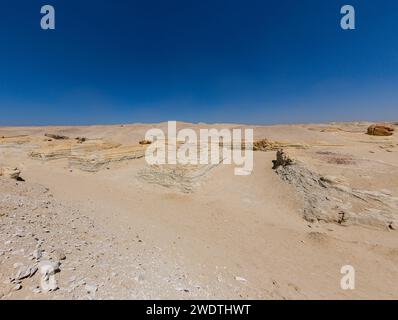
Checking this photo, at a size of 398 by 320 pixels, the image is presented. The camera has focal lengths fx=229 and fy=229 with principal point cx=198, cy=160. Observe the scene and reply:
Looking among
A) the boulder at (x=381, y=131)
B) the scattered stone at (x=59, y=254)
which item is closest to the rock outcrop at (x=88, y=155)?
the scattered stone at (x=59, y=254)

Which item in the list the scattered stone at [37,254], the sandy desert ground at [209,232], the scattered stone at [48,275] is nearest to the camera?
the scattered stone at [48,275]

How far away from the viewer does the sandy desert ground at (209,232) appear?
402 cm

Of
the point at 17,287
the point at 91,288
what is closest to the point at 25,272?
the point at 17,287

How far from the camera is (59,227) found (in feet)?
18.0

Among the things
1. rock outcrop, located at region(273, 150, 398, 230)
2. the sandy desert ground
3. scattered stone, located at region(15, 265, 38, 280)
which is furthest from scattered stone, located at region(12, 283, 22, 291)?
rock outcrop, located at region(273, 150, 398, 230)

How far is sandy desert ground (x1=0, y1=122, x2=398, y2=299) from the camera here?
13.2 feet

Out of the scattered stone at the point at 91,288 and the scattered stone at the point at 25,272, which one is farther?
the scattered stone at the point at 91,288

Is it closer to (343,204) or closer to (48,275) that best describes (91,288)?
(48,275)

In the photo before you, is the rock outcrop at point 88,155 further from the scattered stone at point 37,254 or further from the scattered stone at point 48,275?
the scattered stone at point 48,275

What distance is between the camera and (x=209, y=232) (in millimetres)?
8078

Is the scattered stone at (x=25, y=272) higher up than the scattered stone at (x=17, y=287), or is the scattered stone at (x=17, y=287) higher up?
the scattered stone at (x=25, y=272)

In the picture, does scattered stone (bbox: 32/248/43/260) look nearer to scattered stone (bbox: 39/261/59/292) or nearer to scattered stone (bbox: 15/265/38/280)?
scattered stone (bbox: 39/261/59/292)
